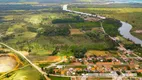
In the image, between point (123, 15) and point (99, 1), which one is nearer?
point (123, 15)

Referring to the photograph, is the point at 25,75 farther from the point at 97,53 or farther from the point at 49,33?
the point at 49,33

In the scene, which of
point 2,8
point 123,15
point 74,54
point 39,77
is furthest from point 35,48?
point 2,8

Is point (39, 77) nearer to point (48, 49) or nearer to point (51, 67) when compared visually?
point (51, 67)

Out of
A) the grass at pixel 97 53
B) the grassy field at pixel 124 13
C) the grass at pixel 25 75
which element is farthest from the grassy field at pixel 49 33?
the grassy field at pixel 124 13

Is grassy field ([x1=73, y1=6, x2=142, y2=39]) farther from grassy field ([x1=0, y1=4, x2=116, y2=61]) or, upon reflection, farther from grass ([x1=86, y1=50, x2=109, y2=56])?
grass ([x1=86, y1=50, x2=109, y2=56])

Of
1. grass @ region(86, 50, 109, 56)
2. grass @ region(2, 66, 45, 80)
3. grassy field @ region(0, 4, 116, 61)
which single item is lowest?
grass @ region(2, 66, 45, 80)

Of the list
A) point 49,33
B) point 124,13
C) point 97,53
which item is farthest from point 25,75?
point 124,13

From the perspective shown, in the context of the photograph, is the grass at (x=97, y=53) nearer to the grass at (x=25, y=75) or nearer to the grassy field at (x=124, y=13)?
the grass at (x=25, y=75)

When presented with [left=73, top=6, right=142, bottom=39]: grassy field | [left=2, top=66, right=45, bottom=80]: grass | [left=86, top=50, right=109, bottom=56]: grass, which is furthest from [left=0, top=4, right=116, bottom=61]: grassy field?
[left=73, top=6, right=142, bottom=39]: grassy field
